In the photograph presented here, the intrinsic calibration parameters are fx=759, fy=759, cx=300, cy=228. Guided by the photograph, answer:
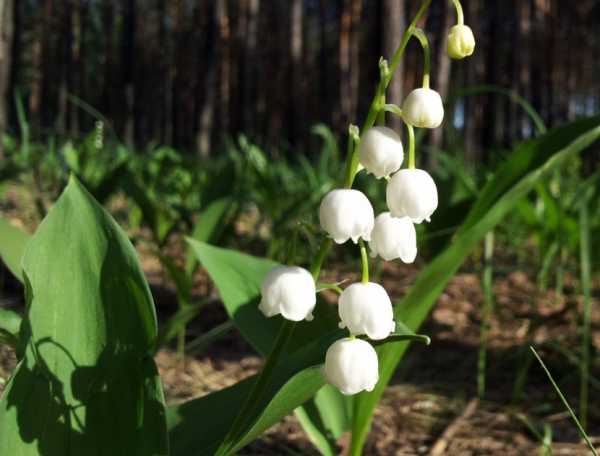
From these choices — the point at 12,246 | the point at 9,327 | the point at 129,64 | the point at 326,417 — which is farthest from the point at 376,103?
the point at 129,64

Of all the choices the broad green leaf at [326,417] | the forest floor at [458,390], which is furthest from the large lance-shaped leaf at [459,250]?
the forest floor at [458,390]

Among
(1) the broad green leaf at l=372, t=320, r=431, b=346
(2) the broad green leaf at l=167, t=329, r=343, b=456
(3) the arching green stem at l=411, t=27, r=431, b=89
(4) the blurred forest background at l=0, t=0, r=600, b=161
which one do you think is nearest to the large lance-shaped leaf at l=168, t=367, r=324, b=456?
(2) the broad green leaf at l=167, t=329, r=343, b=456

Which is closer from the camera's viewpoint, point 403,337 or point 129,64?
point 403,337

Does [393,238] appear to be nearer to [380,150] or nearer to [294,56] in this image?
[380,150]

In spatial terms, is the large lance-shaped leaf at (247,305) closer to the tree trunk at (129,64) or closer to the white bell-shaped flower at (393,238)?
the white bell-shaped flower at (393,238)

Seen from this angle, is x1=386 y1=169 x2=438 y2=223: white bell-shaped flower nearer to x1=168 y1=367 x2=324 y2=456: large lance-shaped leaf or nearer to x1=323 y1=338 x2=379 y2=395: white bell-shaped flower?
x1=323 y1=338 x2=379 y2=395: white bell-shaped flower

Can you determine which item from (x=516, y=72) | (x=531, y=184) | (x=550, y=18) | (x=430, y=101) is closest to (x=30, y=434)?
(x=430, y=101)

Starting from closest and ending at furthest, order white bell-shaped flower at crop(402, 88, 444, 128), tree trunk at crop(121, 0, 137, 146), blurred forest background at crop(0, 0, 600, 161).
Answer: white bell-shaped flower at crop(402, 88, 444, 128) < blurred forest background at crop(0, 0, 600, 161) < tree trunk at crop(121, 0, 137, 146)

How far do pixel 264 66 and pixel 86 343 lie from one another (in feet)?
69.8

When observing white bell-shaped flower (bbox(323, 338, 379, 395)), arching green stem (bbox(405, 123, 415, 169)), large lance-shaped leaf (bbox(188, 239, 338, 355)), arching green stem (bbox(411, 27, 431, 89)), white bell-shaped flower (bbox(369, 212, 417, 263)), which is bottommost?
large lance-shaped leaf (bbox(188, 239, 338, 355))

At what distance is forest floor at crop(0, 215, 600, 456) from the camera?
4.87 feet

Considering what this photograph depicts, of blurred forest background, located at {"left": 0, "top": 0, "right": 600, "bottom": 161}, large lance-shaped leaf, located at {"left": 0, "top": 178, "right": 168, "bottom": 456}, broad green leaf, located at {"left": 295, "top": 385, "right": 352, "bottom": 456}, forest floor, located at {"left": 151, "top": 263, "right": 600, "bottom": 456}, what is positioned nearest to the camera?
large lance-shaped leaf, located at {"left": 0, "top": 178, "right": 168, "bottom": 456}

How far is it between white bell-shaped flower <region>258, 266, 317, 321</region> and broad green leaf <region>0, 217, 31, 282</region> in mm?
689

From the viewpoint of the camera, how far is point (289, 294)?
67 centimetres
